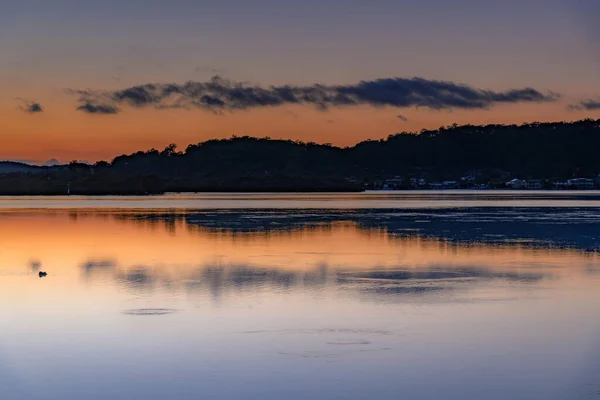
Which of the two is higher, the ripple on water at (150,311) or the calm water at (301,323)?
the ripple on water at (150,311)

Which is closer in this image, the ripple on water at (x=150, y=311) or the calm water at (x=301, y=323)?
the calm water at (x=301, y=323)

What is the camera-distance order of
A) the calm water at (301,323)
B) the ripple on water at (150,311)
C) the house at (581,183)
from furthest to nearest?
the house at (581,183)
the ripple on water at (150,311)
the calm water at (301,323)

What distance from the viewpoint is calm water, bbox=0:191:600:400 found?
833 cm

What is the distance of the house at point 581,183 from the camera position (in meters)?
174

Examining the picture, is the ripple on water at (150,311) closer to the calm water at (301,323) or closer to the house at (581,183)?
the calm water at (301,323)

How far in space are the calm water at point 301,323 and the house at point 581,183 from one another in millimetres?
158816

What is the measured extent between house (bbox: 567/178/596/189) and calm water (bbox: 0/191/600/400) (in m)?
159

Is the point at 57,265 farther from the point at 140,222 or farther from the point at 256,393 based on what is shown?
the point at 140,222

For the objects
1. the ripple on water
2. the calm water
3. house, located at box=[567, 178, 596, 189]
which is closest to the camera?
the calm water

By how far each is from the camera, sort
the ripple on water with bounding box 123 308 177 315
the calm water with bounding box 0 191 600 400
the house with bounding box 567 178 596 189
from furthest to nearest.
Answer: the house with bounding box 567 178 596 189 < the ripple on water with bounding box 123 308 177 315 < the calm water with bounding box 0 191 600 400

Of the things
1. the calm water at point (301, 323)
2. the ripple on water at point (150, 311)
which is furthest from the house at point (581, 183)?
the ripple on water at point (150, 311)

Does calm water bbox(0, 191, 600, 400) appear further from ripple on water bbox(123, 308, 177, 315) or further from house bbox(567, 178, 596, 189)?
house bbox(567, 178, 596, 189)

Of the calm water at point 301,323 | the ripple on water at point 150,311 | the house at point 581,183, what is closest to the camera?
the calm water at point 301,323

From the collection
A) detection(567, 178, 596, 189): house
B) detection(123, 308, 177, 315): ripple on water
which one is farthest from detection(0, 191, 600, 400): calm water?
detection(567, 178, 596, 189): house
